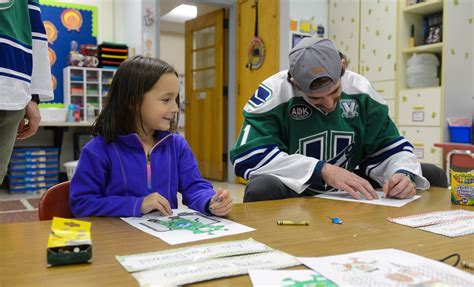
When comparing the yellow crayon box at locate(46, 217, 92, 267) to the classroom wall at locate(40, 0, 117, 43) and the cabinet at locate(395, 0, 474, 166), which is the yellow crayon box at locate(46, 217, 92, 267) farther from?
the classroom wall at locate(40, 0, 117, 43)

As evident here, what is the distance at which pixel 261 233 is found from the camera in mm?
888

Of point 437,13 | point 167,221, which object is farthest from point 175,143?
point 437,13

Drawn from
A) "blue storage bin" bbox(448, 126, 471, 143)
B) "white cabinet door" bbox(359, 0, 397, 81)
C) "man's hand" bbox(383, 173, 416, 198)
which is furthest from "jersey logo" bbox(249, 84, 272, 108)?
"white cabinet door" bbox(359, 0, 397, 81)

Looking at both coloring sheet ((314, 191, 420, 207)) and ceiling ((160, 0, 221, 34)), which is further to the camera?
ceiling ((160, 0, 221, 34))

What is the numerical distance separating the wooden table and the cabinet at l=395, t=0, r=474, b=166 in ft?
10.0

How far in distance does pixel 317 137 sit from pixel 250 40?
362cm

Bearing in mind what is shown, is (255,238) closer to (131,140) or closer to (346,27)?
(131,140)

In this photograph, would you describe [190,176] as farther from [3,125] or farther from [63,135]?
[63,135]

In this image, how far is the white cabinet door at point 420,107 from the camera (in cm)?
390

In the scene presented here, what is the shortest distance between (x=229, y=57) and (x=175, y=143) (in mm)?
4249

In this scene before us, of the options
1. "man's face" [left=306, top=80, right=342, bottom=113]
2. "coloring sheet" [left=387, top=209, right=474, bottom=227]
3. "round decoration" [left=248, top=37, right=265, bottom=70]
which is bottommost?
"coloring sheet" [left=387, top=209, right=474, bottom=227]

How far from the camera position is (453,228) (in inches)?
37.1

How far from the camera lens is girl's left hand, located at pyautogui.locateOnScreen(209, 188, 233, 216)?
3.43ft

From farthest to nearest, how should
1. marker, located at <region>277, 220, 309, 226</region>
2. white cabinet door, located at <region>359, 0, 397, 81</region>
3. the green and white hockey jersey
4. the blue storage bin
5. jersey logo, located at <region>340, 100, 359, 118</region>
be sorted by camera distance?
white cabinet door, located at <region>359, 0, 397, 81</region>, the blue storage bin, jersey logo, located at <region>340, 100, 359, 118</region>, the green and white hockey jersey, marker, located at <region>277, 220, 309, 226</region>
